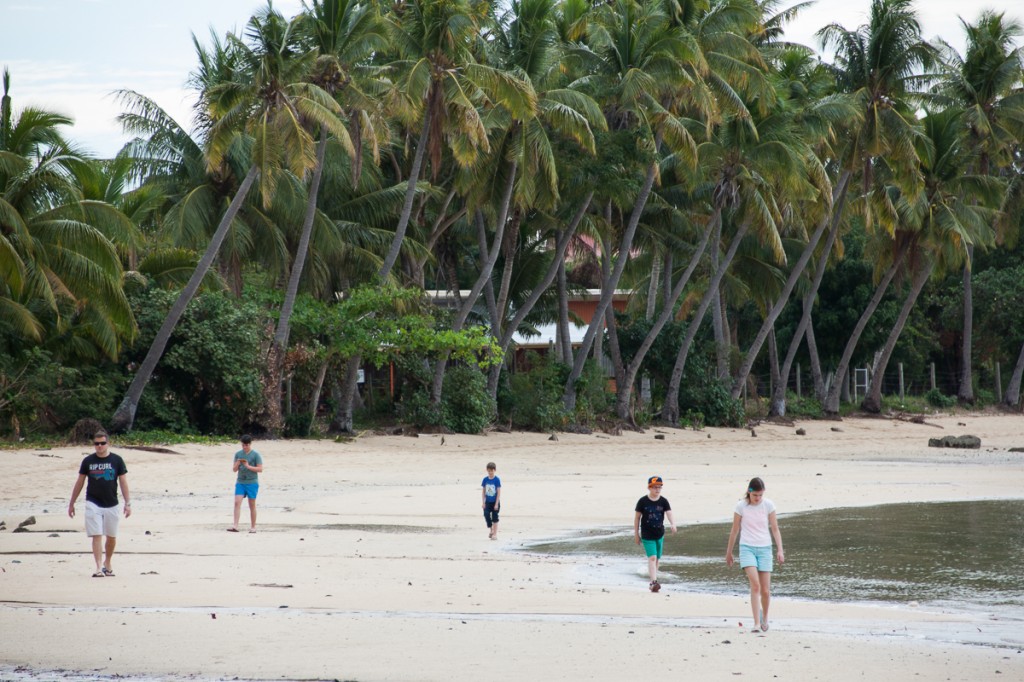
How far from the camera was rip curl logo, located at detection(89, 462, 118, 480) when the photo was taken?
10797 mm

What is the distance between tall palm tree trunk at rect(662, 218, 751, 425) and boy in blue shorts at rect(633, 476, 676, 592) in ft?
74.4

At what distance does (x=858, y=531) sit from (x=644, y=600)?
5.54m

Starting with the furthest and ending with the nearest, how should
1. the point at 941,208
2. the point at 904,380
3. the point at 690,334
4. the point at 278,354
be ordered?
the point at 904,380 < the point at 941,208 < the point at 690,334 < the point at 278,354

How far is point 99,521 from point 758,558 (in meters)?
5.94

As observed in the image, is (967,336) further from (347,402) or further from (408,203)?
(347,402)

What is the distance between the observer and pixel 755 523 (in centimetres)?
909

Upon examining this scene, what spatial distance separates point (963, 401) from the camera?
44031 millimetres

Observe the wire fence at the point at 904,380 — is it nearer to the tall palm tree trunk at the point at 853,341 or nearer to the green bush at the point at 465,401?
the tall palm tree trunk at the point at 853,341

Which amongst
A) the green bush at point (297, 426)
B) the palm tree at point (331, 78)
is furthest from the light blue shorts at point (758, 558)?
the green bush at point (297, 426)

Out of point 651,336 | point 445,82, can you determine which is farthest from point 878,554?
point 651,336

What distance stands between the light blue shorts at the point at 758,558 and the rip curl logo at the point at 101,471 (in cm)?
583

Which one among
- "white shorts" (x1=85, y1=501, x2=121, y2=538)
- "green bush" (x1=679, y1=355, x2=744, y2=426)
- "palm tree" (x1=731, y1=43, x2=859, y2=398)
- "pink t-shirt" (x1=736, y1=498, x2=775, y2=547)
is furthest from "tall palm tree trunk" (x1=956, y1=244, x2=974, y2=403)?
"white shorts" (x1=85, y1=501, x2=121, y2=538)

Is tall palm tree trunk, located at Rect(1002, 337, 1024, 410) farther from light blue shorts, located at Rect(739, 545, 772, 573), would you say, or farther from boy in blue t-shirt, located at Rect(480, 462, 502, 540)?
light blue shorts, located at Rect(739, 545, 772, 573)

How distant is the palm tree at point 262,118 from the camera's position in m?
22.8
